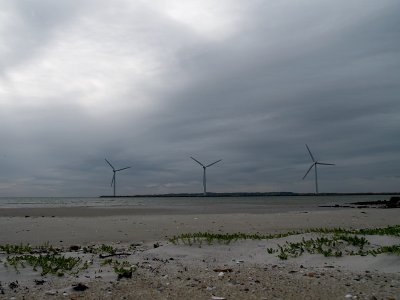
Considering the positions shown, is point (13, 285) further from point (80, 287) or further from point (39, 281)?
point (80, 287)

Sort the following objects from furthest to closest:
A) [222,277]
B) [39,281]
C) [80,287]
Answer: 1. [222,277]
2. [39,281]
3. [80,287]

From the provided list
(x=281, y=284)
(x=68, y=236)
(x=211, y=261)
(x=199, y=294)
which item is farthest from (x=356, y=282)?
(x=68, y=236)

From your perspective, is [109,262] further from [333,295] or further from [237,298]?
[333,295]

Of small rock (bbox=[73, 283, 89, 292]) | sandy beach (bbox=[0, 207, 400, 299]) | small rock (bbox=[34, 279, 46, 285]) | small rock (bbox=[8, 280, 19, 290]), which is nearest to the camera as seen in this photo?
sandy beach (bbox=[0, 207, 400, 299])

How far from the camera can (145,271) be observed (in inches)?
250

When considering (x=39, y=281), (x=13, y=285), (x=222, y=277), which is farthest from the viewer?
(x=222, y=277)

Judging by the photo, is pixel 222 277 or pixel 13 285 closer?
pixel 13 285

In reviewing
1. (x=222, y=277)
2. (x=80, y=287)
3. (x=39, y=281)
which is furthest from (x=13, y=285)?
(x=222, y=277)

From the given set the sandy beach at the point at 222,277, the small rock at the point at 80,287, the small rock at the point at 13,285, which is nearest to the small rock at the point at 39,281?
the sandy beach at the point at 222,277

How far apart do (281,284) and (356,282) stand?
3.67 ft

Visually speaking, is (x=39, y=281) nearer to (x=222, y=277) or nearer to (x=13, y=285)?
(x=13, y=285)

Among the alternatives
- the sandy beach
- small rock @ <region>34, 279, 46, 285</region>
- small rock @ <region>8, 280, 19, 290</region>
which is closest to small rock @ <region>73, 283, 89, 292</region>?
the sandy beach

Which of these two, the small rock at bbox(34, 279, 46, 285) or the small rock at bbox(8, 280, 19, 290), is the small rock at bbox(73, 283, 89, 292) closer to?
the small rock at bbox(34, 279, 46, 285)

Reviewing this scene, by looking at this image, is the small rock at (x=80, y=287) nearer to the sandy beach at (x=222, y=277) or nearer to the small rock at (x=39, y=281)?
the sandy beach at (x=222, y=277)
